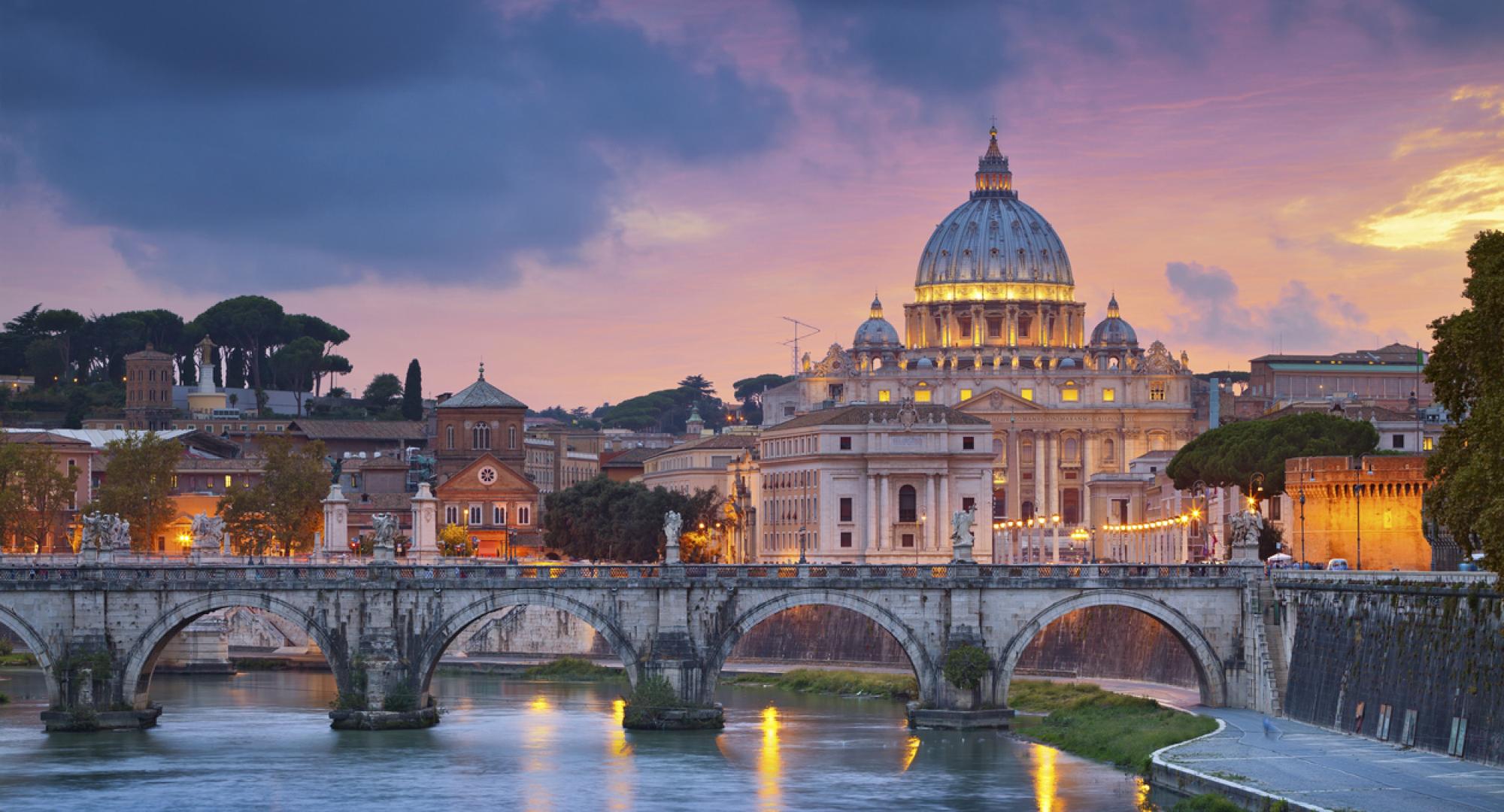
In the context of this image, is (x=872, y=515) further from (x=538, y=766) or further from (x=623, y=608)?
(x=538, y=766)

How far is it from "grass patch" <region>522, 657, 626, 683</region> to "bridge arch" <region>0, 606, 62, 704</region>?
89.9 feet

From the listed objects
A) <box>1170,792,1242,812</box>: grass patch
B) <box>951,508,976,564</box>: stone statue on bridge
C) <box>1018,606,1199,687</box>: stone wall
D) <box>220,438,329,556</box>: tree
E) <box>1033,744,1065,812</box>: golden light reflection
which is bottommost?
<box>1033,744,1065,812</box>: golden light reflection

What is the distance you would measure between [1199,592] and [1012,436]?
108 metres

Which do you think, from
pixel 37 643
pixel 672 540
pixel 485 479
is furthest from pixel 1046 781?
pixel 485 479

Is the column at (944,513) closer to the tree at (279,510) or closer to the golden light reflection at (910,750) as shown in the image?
the tree at (279,510)

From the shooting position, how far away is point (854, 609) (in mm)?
71250

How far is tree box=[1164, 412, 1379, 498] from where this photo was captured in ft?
327

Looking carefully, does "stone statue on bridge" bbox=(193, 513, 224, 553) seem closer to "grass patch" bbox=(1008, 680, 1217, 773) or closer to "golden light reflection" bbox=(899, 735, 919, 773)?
"grass patch" bbox=(1008, 680, 1217, 773)

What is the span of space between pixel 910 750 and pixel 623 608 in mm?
9106

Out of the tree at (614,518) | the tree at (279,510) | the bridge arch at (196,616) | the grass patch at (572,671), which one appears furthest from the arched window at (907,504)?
the bridge arch at (196,616)

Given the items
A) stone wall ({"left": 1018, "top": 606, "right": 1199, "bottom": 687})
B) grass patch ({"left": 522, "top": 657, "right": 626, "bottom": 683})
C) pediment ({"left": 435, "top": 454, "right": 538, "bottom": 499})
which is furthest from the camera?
pediment ({"left": 435, "top": 454, "right": 538, "bottom": 499})

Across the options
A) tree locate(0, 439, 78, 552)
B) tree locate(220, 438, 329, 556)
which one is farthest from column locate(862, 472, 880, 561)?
tree locate(0, 439, 78, 552)

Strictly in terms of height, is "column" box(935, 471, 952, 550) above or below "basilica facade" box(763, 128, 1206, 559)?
below

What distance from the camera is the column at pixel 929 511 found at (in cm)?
13850
